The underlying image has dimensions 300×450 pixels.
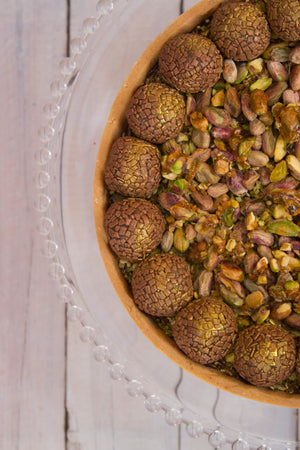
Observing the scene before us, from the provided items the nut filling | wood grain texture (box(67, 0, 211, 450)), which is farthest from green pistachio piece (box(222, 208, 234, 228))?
wood grain texture (box(67, 0, 211, 450))

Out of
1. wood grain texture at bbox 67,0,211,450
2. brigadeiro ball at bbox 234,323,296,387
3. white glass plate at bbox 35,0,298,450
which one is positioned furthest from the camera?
wood grain texture at bbox 67,0,211,450

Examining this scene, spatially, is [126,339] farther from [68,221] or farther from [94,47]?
[94,47]

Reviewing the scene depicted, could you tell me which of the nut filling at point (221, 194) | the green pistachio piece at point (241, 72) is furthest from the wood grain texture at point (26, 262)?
the green pistachio piece at point (241, 72)

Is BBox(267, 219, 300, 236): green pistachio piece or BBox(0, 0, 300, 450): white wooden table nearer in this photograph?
BBox(267, 219, 300, 236): green pistachio piece

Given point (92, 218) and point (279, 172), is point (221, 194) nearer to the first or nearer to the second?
point (279, 172)

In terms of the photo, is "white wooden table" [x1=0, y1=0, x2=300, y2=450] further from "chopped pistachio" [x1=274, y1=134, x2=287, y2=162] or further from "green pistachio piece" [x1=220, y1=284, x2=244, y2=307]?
"chopped pistachio" [x1=274, y1=134, x2=287, y2=162]

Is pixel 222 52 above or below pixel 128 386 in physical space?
above

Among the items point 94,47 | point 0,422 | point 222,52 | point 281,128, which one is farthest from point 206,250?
point 0,422

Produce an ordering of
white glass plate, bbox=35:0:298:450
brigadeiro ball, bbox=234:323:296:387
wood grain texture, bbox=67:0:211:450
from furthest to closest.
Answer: wood grain texture, bbox=67:0:211:450 < white glass plate, bbox=35:0:298:450 < brigadeiro ball, bbox=234:323:296:387
